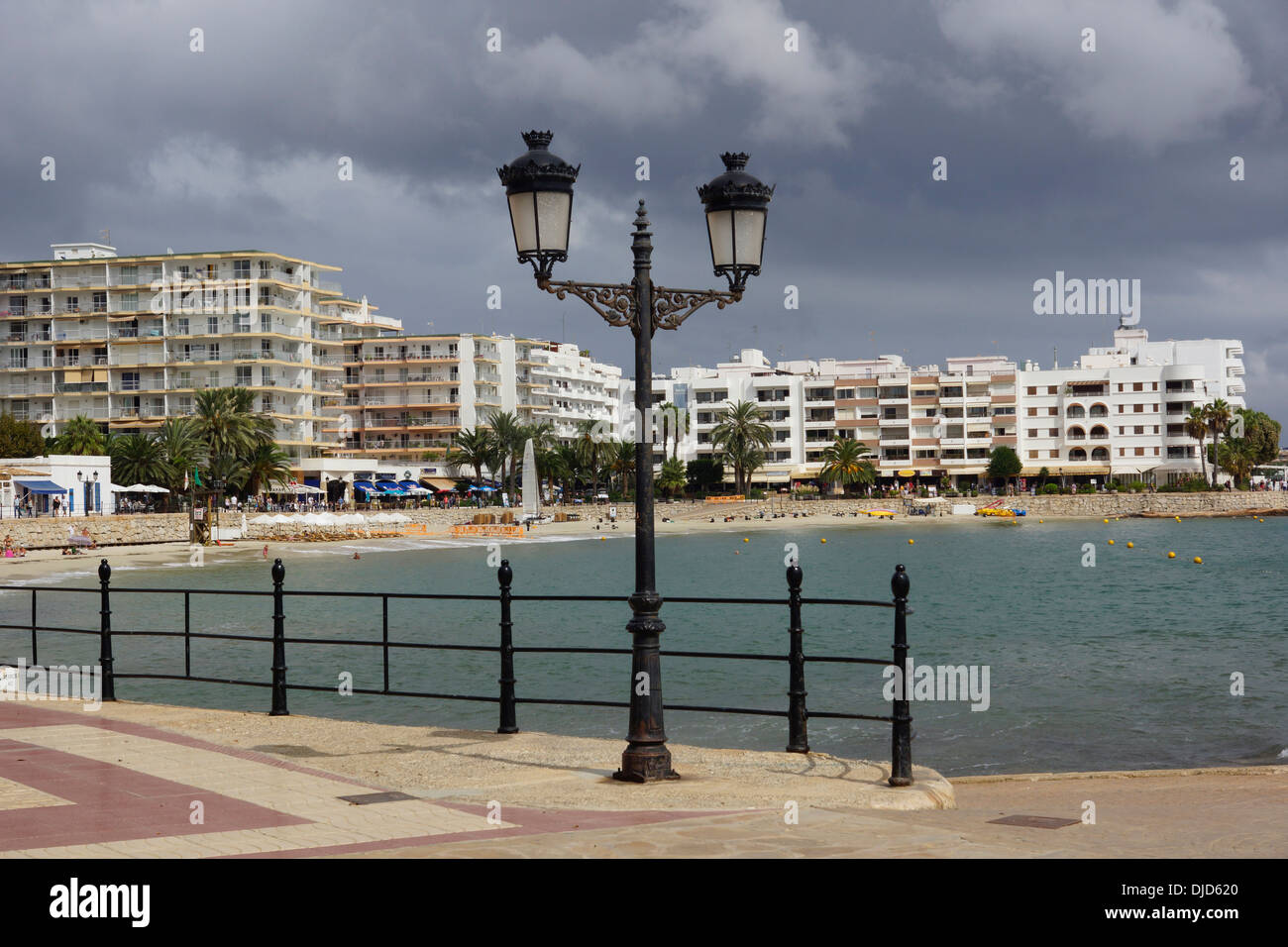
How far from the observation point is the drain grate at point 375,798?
7.75m

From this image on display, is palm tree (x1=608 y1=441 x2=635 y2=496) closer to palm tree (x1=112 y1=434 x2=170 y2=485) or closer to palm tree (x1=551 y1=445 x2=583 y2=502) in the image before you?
palm tree (x1=551 y1=445 x2=583 y2=502)

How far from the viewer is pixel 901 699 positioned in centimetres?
862

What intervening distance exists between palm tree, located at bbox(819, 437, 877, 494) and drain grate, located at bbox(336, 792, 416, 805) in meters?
120

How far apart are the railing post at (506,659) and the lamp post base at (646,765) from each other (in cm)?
163

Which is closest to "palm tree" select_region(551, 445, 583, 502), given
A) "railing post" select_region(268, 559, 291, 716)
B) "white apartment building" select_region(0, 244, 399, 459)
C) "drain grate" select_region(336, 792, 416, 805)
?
"white apartment building" select_region(0, 244, 399, 459)

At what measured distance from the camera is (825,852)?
6.23m

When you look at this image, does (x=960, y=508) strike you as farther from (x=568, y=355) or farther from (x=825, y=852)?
(x=825, y=852)

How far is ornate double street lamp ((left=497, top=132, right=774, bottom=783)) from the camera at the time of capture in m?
8.79

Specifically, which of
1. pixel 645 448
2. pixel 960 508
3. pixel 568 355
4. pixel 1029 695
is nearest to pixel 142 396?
pixel 568 355

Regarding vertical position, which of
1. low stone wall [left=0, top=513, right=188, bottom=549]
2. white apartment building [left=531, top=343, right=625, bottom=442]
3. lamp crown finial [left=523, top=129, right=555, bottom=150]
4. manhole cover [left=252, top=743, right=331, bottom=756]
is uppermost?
white apartment building [left=531, top=343, right=625, bottom=442]

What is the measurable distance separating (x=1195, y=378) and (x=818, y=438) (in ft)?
128

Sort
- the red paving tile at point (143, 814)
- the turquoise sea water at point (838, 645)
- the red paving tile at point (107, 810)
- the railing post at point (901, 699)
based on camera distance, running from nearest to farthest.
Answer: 1. the red paving tile at point (143, 814)
2. the red paving tile at point (107, 810)
3. the railing post at point (901, 699)
4. the turquoise sea water at point (838, 645)

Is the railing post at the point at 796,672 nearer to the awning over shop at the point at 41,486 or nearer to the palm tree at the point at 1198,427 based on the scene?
the awning over shop at the point at 41,486

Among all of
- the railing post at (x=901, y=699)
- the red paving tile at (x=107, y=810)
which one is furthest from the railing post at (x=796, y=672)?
the red paving tile at (x=107, y=810)
